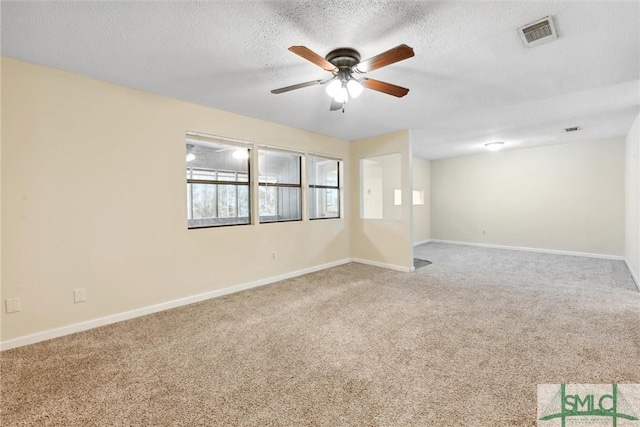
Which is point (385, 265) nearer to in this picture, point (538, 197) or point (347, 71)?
point (347, 71)

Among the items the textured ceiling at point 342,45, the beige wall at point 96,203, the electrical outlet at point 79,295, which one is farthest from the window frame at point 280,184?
the electrical outlet at point 79,295

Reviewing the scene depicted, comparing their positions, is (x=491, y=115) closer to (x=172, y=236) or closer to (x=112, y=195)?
(x=172, y=236)

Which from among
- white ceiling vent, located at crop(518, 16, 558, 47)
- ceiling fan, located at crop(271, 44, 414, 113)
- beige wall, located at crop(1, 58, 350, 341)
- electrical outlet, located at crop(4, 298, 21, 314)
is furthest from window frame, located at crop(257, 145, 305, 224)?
white ceiling vent, located at crop(518, 16, 558, 47)

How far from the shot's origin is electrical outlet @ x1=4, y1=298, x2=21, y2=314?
240cm

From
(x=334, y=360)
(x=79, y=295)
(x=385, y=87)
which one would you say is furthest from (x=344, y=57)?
(x=79, y=295)

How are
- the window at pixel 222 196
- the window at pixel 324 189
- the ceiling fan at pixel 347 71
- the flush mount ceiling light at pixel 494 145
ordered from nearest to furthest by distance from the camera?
1. the ceiling fan at pixel 347 71
2. the window at pixel 222 196
3. the window at pixel 324 189
4. the flush mount ceiling light at pixel 494 145

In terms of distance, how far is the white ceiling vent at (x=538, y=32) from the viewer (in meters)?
1.95

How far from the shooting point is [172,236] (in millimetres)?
3342

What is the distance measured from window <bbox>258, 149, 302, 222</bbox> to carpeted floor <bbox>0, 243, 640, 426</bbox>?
1.41 metres

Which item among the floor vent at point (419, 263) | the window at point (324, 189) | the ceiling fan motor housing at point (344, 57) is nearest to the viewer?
the ceiling fan motor housing at point (344, 57)

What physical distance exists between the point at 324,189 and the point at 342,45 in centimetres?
389

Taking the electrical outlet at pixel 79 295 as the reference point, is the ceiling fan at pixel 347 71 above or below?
above

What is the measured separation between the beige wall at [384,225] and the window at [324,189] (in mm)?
337

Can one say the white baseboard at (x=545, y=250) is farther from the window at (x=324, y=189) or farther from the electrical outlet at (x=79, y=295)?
the electrical outlet at (x=79, y=295)
